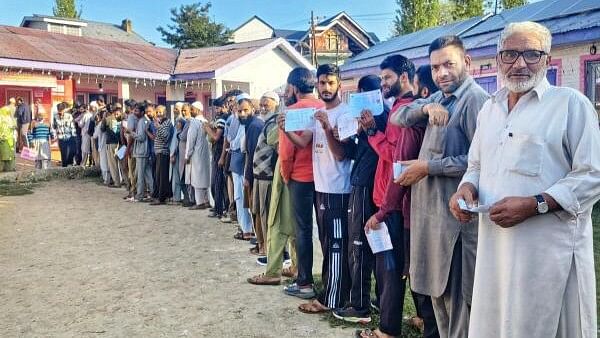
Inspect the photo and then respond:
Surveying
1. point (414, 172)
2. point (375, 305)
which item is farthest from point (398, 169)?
point (375, 305)

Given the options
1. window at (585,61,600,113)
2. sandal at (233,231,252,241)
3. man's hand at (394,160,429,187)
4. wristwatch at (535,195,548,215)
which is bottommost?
sandal at (233,231,252,241)

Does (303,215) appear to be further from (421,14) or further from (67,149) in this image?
(421,14)

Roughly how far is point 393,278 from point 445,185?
90 cm

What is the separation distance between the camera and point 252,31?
51.1 meters

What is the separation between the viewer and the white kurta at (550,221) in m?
2.10

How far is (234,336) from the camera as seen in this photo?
3934mm

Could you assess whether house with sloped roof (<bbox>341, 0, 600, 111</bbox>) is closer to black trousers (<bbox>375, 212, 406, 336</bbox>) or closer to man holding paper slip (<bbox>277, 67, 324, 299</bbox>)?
man holding paper slip (<bbox>277, 67, 324, 299</bbox>)

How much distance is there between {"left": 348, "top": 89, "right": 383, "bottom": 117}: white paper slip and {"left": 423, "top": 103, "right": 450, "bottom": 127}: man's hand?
65 cm

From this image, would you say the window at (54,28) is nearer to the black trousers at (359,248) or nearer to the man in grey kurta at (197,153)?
the man in grey kurta at (197,153)

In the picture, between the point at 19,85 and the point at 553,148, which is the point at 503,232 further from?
the point at 19,85

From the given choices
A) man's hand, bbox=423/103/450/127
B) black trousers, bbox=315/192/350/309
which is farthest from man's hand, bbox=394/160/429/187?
black trousers, bbox=315/192/350/309

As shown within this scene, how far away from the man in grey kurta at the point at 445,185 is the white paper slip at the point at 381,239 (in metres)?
0.45

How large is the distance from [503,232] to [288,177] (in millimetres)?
2502

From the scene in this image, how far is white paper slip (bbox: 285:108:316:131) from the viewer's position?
13.4 feet
